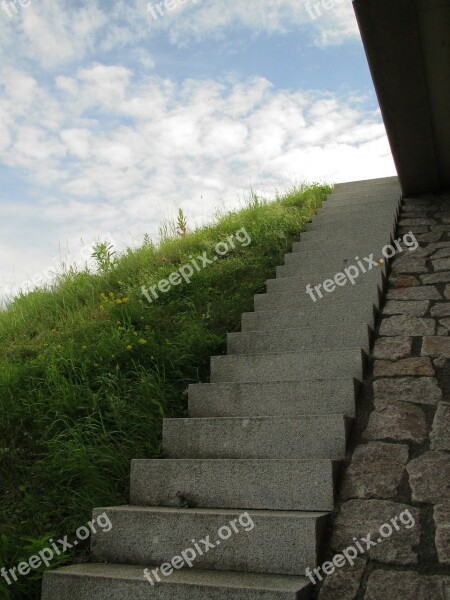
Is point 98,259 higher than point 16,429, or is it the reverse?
point 98,259

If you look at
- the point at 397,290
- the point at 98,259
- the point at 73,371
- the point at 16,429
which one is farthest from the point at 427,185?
the point at 16,429

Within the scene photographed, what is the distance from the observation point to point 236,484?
2.80 meters

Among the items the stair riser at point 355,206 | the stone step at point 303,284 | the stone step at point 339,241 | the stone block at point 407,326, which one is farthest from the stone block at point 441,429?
the stair riser at point 355,206

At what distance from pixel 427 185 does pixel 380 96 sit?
83.9 inches

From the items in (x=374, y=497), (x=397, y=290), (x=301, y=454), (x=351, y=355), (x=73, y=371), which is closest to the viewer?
(x=374, y=497)

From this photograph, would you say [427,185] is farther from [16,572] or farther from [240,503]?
[16,572]

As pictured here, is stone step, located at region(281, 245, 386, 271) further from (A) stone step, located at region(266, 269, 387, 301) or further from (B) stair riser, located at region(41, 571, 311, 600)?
(B) stair riser, located at region(41, 571, 311, 600)

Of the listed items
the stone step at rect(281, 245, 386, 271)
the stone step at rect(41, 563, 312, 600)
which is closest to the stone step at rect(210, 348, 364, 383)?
the stone step at rect(41, 563, 312, 600)

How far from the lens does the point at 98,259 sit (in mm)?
6598

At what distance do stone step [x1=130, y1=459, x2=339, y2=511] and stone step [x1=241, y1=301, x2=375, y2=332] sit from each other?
144 cm

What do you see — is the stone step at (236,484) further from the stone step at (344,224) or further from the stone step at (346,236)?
the stone step at (344,224)

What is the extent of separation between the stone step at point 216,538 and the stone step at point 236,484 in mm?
86

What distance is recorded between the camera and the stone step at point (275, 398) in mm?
3207

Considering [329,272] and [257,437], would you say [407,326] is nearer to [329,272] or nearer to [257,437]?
[329,272]
